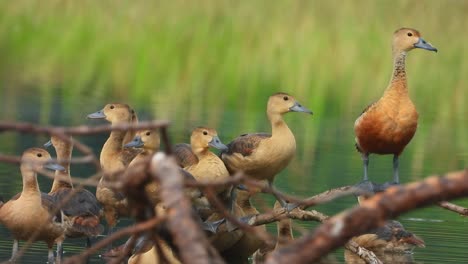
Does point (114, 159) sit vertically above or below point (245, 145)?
below

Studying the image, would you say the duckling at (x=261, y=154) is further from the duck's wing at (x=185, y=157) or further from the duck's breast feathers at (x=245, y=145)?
the duck's wing at (x=185, y=157)

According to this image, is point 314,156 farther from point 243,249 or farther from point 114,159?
point 243,249

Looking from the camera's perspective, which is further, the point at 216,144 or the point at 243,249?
the point at 243,249

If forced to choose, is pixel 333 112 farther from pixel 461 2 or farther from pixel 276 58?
pixel 461 2

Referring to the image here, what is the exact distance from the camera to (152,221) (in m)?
2.99

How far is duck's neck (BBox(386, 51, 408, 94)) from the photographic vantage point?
8977 mm

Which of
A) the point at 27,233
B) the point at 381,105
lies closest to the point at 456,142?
the point at 381,105

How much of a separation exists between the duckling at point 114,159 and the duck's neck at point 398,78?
1.93 meters

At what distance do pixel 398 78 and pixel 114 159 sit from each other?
213cm

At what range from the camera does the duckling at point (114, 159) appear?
8.81 m

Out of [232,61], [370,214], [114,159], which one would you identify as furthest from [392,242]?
[232,61]

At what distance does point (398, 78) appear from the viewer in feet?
29.9

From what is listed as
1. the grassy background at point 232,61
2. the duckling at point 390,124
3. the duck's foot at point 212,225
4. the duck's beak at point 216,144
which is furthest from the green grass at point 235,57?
the duck's foot at point 212,225

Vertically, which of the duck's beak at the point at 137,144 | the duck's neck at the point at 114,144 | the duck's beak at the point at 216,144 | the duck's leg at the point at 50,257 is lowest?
the duck's leg at the point at 50,257
